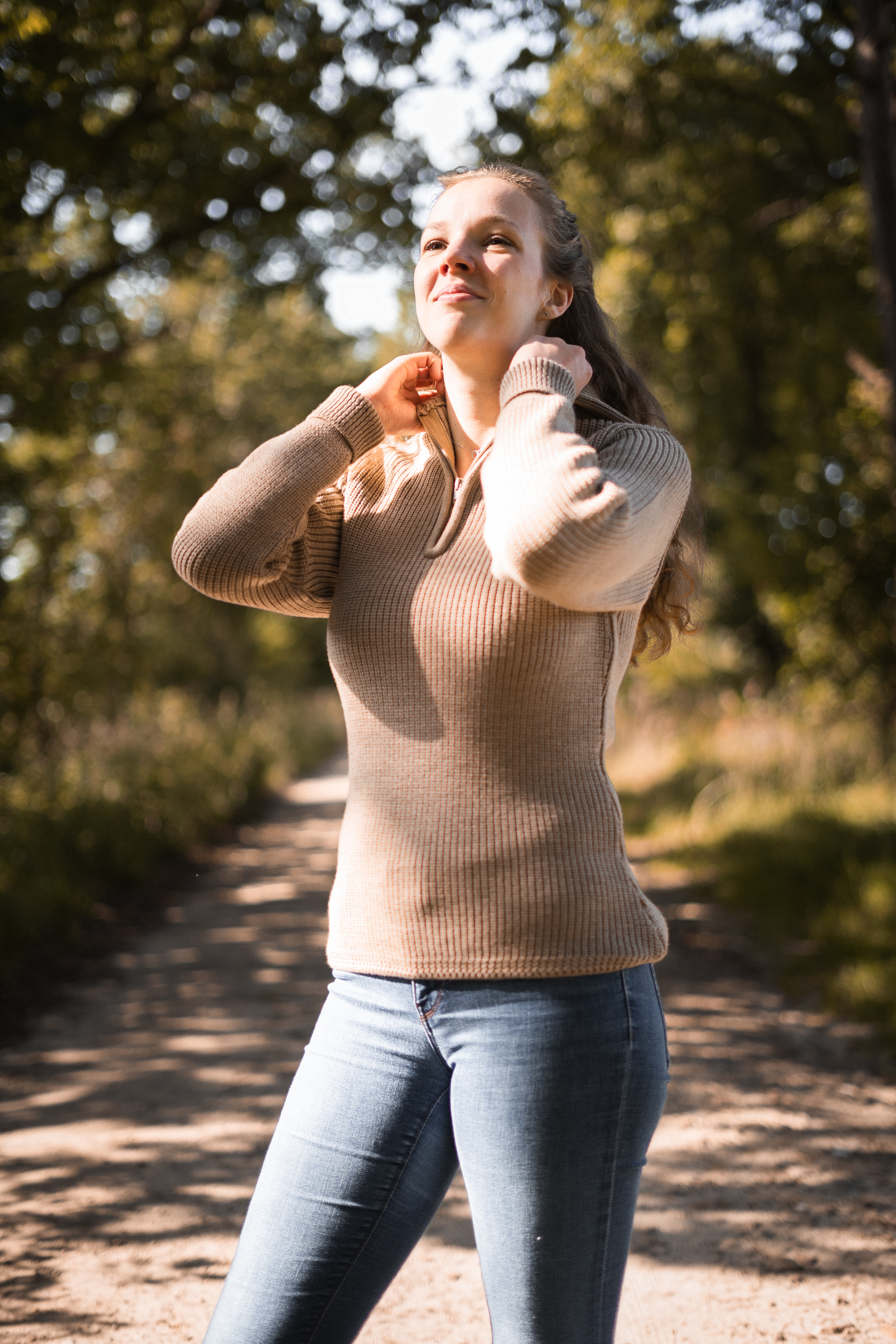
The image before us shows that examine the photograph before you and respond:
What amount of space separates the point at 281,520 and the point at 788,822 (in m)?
6.82

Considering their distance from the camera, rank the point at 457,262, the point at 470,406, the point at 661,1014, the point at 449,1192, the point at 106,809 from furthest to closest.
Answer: the point at 106,809, the point at 449,1192, the point at 470,406, the point at 457,262, the point at 661,1014

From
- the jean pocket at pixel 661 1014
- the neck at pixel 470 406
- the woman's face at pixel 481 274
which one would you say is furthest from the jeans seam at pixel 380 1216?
the woman's face at pixel 481 274

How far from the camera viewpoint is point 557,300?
6.48 ft

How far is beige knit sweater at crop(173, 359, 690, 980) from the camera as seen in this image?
5.18 ft

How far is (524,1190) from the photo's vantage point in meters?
1.53

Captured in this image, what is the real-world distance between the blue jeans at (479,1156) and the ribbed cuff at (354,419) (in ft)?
2.91

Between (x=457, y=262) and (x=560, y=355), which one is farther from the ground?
(x=457, y=262)

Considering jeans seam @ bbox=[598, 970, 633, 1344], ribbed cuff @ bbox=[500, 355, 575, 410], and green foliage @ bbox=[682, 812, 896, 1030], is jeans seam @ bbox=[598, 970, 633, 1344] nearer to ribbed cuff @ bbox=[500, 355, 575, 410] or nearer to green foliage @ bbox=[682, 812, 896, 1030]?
ribbed cuff @ bbox=[500, 355, 575, 410]

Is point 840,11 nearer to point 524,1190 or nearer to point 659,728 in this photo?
point 524,1190

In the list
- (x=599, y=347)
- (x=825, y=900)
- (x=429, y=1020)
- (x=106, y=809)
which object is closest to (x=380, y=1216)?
(x=429, y=1020)

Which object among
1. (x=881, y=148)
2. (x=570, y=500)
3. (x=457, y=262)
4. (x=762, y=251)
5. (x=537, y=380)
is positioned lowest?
(x=570, y=500)

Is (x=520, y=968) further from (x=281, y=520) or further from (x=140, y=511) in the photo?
(x=140, y=511)

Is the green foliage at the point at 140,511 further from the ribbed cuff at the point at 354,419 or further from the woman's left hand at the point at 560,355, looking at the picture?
the woman's left hand at the point at 560,355

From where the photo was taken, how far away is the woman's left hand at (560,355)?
1752 mm
